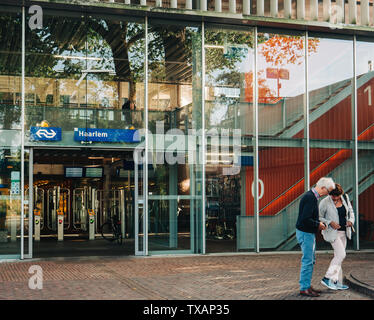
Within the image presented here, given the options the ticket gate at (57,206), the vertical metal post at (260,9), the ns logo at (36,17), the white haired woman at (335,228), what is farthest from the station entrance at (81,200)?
the white haired woman at (335,228)

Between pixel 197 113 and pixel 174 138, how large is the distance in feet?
2.93

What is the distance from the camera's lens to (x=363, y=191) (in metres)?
16.2

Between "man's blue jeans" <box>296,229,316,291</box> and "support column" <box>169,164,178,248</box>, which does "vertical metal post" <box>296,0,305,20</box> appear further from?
"man's blue jeans" <box>296,229,316,291</box>

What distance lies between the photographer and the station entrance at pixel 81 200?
20.7 meters

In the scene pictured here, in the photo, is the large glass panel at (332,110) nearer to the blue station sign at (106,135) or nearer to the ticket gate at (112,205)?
the blue station sign at (106,135)

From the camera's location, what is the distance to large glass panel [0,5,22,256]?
45.3 ft

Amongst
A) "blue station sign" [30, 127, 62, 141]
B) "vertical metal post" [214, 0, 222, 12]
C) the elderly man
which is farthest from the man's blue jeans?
"vertical metal post" [214, 0, 222, 12]

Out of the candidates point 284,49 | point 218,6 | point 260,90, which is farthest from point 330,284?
point 218,6

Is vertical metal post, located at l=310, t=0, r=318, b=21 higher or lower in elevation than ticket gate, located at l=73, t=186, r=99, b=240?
higher

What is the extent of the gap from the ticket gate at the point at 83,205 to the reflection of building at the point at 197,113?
7715mm

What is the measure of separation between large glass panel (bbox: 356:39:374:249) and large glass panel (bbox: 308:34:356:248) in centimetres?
26

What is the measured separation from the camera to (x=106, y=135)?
1446 cm
